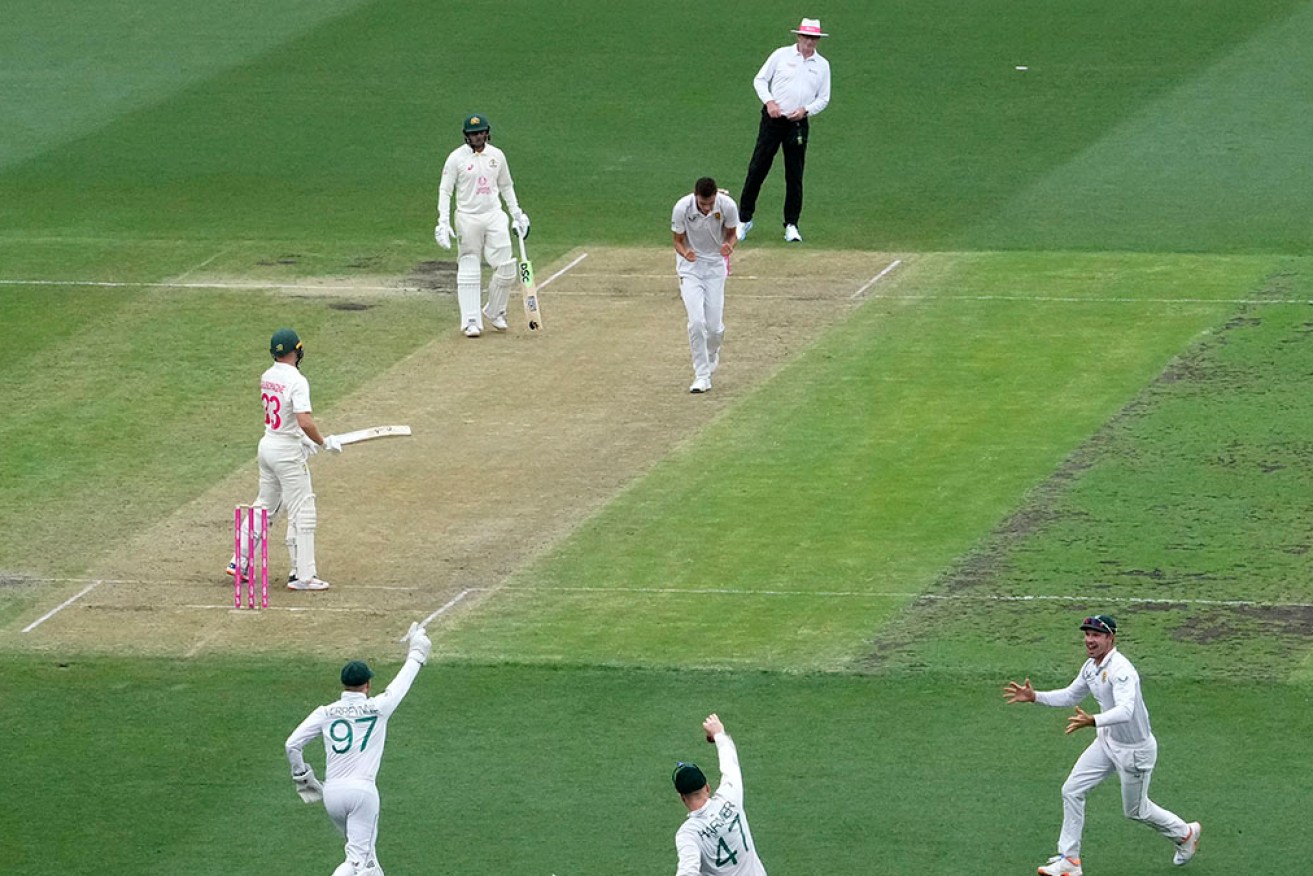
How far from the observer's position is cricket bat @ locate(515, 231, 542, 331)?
25266 mm

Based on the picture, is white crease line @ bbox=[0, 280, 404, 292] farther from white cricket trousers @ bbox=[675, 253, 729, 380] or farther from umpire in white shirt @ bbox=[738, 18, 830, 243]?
white cricket trousers @ bbox=[675, 253, 729, 380]

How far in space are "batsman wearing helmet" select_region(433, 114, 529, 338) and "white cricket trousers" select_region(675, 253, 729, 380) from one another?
256cm

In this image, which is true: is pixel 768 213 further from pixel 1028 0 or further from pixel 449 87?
pixel 1028 0

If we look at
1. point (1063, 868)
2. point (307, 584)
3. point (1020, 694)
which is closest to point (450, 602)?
point (307, 584)

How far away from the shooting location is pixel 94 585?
19.5 metres

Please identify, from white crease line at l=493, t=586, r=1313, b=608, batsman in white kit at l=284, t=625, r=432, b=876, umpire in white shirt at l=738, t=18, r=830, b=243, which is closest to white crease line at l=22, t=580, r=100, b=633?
white crease line at l=493, t=586, r=1313, b=608

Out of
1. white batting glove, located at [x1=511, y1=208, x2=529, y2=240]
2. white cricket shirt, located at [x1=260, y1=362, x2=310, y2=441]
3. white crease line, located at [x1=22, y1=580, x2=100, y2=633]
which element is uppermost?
white batting glove, located at [x1=511, y1=208, x2=529, y2=240]

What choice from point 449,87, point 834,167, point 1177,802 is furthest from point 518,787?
point 449,87

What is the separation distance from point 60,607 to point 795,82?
12.5 meters

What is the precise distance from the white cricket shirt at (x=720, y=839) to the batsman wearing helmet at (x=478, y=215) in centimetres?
1292

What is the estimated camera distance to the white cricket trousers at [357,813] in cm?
1398

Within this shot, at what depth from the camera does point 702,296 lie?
2317 cm

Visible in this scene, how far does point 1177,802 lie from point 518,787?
4.08 m

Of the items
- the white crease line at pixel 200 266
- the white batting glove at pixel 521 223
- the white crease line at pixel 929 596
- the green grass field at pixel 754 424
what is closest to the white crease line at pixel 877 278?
the green grass field at pixel 754 424
